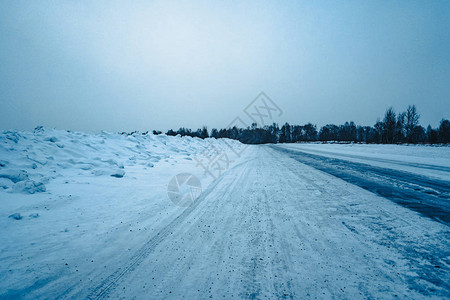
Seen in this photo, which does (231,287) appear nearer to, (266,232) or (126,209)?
(266,232)

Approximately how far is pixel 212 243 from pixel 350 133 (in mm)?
110428

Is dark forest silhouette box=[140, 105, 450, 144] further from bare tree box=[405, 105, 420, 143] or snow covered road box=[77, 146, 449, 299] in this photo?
snow covered road box=[77, 146, 449, 299]

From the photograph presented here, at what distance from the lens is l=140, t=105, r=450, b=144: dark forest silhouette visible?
4969 cm

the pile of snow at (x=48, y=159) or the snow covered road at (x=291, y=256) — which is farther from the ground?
the pile of snow at (x=48, y=159)

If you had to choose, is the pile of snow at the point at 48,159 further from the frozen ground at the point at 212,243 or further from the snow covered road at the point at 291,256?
the snow covered road at the point at 291,256

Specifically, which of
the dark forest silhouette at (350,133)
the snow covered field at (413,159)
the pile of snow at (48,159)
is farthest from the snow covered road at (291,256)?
the dark forest silhouette at (350,133)

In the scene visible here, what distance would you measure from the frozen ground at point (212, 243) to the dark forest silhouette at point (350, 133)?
47881 mm

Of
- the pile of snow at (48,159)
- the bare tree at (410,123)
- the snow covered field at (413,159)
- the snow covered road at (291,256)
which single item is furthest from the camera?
the bare tree at (410,123)

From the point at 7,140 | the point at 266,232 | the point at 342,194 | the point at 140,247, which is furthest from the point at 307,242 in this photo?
the point at 7,140

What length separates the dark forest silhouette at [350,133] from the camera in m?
49.7

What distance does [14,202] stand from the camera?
147 inches

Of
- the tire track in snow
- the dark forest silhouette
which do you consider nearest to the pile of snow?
the tire track in snow

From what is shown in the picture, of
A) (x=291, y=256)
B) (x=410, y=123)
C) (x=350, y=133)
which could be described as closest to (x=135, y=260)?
(x=291, y=256)

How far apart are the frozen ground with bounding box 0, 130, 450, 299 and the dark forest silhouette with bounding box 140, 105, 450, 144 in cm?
4788
